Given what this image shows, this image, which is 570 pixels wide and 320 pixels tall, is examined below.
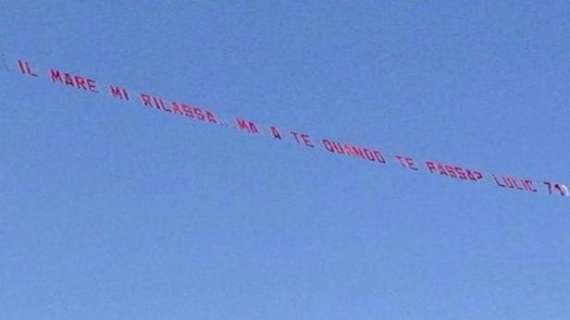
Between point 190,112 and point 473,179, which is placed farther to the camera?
point 473,179

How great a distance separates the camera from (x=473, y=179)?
27547 millimetres

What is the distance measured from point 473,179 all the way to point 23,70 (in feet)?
45.6

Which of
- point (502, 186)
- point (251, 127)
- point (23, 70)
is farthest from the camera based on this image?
point (502, 186)

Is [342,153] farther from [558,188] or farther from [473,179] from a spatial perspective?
[558,188]

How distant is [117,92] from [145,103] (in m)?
0.84

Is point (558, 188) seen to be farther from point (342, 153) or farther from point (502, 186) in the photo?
point (342, 153)

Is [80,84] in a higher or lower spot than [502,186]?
higher

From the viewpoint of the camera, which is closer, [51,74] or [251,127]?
[51,74]

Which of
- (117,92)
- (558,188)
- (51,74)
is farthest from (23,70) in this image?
(558,188)

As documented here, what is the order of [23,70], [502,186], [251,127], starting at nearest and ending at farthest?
[23,70] < [251,127] < [502,186]

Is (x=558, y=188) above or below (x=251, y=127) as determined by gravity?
below

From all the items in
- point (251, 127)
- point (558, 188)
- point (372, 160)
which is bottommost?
point (558, 188)

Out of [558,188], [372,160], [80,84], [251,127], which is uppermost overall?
[80,84]

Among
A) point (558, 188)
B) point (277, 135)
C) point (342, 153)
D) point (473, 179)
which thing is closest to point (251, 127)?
point (277, 135)
